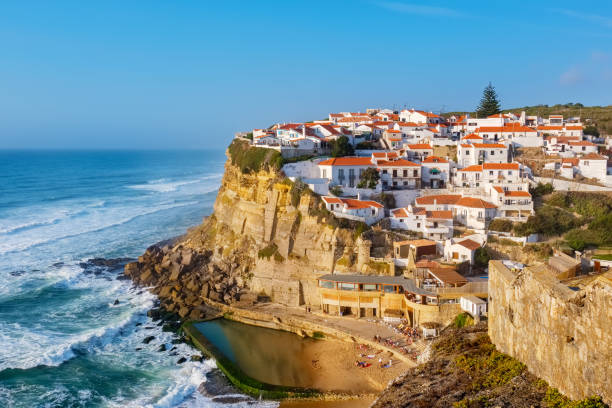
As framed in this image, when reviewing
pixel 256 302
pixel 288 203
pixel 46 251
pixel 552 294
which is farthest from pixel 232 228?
pixel 552 294

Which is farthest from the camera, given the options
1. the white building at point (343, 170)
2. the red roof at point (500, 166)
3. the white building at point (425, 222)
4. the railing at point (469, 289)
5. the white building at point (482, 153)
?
the white building at point (482, 153)

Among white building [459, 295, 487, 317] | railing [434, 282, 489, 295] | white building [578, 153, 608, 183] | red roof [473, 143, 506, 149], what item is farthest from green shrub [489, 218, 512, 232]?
red roof [473, 143, 506, 149]

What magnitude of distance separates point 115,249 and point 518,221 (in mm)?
38628

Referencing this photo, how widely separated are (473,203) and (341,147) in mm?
16393

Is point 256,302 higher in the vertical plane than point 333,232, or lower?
lower

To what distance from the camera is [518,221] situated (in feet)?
112

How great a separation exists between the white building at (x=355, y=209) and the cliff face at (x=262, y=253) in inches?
32.3

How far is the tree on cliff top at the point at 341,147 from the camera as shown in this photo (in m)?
47.6

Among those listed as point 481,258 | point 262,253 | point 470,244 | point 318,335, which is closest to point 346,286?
point 318,335

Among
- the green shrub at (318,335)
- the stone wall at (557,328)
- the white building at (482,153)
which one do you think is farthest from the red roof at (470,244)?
the stone wall at (557,328)

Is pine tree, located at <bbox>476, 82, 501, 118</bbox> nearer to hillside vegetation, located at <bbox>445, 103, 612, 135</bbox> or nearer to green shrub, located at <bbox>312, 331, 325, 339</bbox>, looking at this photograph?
hillside vegetation, located at <bbox>445, 103, 612, 135</bbox>

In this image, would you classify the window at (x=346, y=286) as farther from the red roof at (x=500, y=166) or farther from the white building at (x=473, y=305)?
the red roof at (x=500, y=166)

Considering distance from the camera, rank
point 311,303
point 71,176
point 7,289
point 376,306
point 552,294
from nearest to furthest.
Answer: point 552,294 → point 376,306 → point 311,303 → point 7,289 → point 71,176

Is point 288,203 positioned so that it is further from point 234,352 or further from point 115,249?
point 115,249
